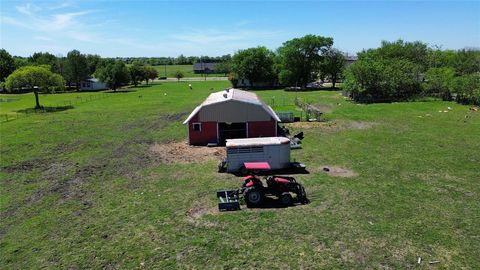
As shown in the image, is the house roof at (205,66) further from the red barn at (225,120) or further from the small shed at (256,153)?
the small shed at (256,153)

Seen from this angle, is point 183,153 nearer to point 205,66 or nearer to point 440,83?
point 440,83

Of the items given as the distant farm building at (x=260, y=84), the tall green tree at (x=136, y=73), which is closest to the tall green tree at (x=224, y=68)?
the tall green tree at (x=136, y=73)

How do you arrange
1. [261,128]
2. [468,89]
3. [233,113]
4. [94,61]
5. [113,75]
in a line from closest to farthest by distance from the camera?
1. [233,113]
2. [261,128]
3. [468,89]
4. [113,75]
5. [94,61]

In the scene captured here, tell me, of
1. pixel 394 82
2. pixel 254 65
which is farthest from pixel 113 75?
pixel 394 82

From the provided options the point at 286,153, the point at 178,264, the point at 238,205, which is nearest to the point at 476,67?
the point at 286,153

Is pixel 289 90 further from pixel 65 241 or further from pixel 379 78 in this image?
pixel 65 241

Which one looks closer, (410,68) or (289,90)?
(410,68)
